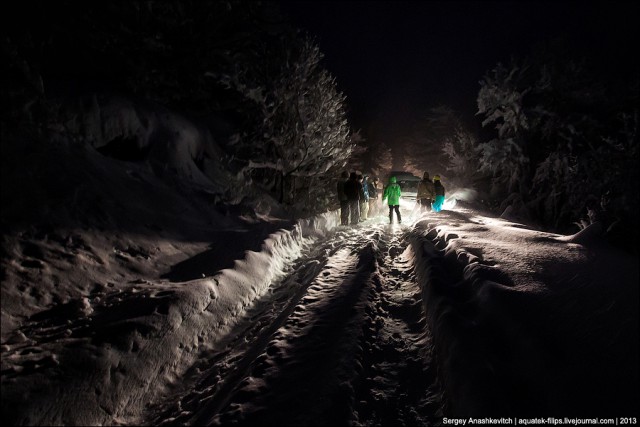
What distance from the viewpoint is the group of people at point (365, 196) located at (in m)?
12.1

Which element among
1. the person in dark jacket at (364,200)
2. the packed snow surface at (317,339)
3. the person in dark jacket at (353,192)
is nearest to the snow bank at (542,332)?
the packed snow surface at (317,339)

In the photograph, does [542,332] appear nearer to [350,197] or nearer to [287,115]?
[350,197]

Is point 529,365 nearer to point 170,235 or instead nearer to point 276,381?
point 276,381

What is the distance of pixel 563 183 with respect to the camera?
13.9 m

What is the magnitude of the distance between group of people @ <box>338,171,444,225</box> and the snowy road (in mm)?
7099

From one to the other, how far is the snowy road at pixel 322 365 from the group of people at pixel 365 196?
Answer: 23.3ft

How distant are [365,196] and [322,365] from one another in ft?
37.0

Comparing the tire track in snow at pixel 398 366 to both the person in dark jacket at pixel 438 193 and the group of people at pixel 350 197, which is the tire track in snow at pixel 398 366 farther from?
the person in dark jacket at pixel 438 193

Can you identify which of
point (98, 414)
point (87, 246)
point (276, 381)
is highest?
point (87, 246)

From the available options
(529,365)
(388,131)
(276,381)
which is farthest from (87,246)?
(388,131)

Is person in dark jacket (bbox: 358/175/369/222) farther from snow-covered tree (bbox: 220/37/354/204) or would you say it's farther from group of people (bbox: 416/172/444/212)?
group of people (bbox: 416/172/444/212)

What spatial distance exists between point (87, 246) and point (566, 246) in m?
6.95

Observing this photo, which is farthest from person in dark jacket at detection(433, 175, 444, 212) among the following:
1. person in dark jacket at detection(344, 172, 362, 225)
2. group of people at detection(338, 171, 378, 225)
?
person in dark jacket at detection(344, 172, 362, 225)

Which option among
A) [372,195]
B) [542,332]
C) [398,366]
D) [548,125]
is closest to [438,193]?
[372,195]
